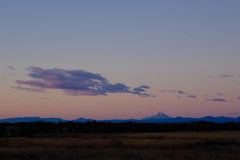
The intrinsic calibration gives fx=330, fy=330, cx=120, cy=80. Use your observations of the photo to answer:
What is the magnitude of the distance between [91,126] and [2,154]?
11535 cm

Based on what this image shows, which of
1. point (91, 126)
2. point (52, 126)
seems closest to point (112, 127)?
point (91, 126)

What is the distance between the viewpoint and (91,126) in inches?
5536

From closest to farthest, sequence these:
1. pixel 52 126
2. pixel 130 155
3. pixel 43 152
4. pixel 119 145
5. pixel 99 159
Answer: pixel 99 159, pixel 130 155, pixel 43 152, pixel 119 145, pixel 52 126

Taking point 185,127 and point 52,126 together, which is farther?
point 185,127

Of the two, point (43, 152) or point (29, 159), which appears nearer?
point (29, 159)

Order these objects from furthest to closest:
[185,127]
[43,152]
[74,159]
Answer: [185,127] < [43,152] < [74,159]

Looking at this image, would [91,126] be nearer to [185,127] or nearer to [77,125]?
[77,125]

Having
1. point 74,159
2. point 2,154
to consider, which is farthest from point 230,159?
point 2,154

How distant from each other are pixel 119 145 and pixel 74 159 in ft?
61.5

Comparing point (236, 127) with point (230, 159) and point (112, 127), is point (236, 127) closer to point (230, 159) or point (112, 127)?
point (112, 127)

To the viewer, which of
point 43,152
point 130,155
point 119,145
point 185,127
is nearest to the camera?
point 130,155

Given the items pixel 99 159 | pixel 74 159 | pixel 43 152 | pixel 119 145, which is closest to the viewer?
pixel 99 159

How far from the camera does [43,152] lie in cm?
2800

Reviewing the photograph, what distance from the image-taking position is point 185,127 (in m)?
149
